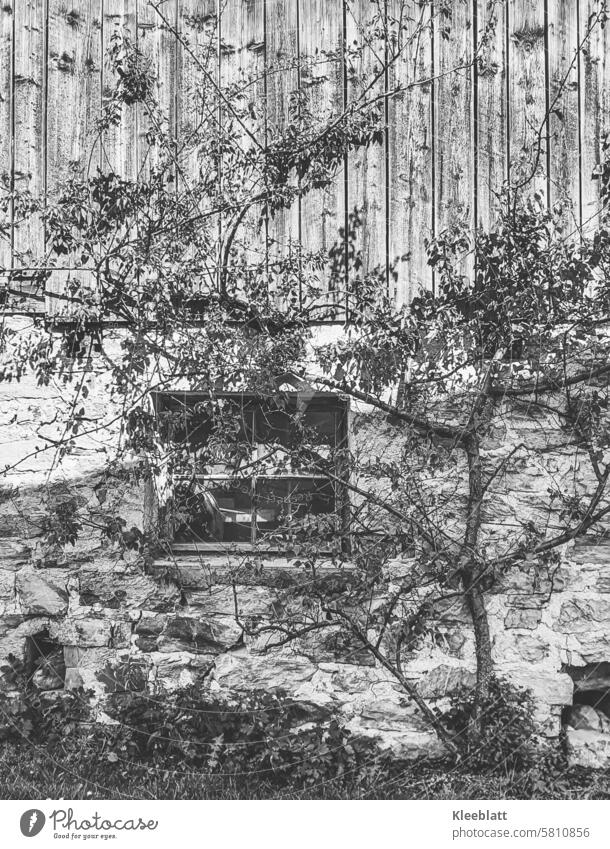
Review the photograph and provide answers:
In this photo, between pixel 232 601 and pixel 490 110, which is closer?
pixel 232 601

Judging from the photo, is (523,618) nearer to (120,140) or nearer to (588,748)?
(588,748)

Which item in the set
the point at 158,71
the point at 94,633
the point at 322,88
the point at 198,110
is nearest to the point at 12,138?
the point at 158,71

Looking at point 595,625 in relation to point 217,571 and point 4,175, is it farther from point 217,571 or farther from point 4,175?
point 4,175

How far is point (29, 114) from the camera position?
157 inches

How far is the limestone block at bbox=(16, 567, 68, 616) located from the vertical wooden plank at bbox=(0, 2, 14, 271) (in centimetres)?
167

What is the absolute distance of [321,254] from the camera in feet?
12.9

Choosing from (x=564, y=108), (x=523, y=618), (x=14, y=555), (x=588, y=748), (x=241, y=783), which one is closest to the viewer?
(x=241, y=783)

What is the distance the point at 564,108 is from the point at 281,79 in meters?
1.54

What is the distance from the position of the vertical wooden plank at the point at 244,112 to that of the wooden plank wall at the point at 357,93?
0.01 meters

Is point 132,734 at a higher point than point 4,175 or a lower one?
lower
